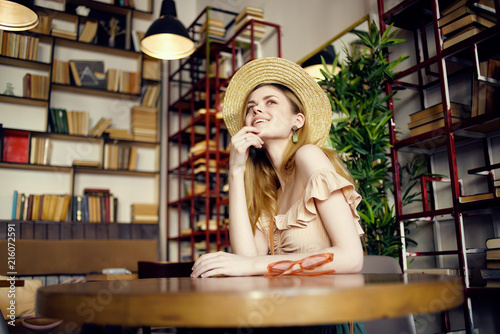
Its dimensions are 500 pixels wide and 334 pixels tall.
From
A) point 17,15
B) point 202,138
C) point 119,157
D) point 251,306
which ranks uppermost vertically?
point 17,15

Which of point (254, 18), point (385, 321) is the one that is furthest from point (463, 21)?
point (254, 18)

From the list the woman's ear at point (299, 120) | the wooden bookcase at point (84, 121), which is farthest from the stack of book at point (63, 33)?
the woman's ear at point (299, 120)

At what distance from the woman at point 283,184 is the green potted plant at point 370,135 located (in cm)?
106

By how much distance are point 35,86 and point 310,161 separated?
4483 mm

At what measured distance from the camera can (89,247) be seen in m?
4.44

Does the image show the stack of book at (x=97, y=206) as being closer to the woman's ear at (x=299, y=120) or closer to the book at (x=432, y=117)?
the book at (x=432, y=117)

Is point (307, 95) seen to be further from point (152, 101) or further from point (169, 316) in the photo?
point (152, 101)

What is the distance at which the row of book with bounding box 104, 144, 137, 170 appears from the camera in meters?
5.03

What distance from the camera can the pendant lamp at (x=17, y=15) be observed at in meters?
2.95

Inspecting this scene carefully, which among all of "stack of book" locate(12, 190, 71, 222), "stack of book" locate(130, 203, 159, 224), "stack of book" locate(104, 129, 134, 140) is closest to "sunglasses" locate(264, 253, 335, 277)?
"stack of book" locate(12, 190, 71, 222)

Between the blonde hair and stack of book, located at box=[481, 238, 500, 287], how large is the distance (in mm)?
969

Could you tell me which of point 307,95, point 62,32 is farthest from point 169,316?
point 62,32

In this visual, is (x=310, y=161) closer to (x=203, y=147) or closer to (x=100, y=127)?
(x=203, y=147)

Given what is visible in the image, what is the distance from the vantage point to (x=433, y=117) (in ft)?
7.71
